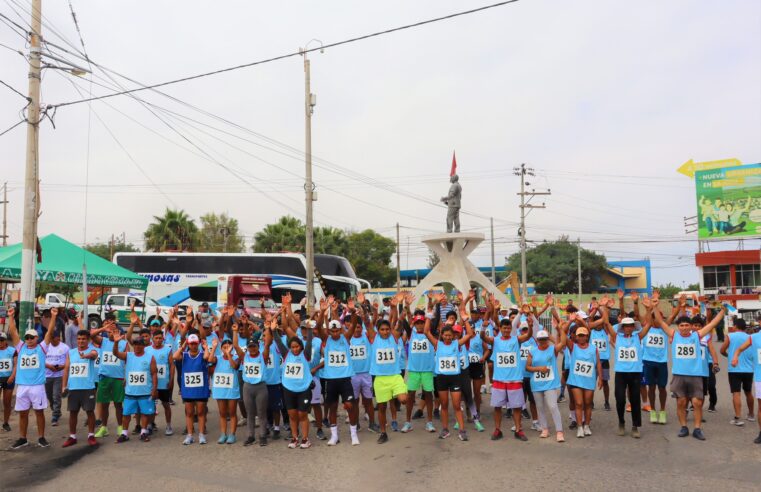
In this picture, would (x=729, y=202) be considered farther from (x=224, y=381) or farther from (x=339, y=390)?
(x=224, y=381)

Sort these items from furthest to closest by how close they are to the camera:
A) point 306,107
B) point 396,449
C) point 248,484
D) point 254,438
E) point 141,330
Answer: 1. point 306,107
2. point 141,330
3. point 254,438
4. point 396,449
5. point 248,484

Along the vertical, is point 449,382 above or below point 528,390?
above

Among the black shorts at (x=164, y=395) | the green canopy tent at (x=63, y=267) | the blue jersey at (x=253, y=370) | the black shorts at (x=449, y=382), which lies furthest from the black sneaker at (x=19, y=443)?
the green canopy tent at (x=63, y=267)

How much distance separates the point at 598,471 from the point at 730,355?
433 centimetres

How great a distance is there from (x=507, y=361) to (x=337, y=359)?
7.78 feet

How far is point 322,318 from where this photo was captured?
9.09 m

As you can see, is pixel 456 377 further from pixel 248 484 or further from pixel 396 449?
pixel 248 484

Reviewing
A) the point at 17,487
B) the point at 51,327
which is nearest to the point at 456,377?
the point at 17,487

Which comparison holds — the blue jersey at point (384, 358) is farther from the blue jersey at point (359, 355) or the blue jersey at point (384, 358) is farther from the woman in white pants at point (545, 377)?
the woman in white pants at point (545, 377)

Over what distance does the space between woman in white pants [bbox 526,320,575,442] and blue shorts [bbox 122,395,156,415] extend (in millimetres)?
5416

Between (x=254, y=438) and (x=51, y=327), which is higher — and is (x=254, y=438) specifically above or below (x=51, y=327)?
below

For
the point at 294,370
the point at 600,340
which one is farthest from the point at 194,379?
the point at 600,340

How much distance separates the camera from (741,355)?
30.4 feet

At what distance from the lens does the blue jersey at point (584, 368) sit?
840 centimetres
